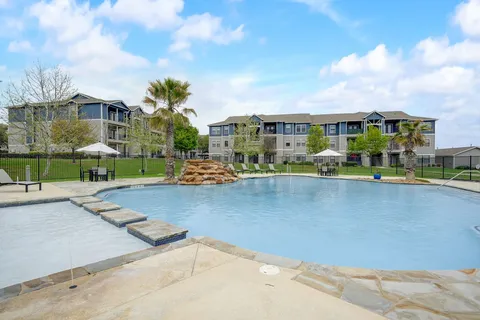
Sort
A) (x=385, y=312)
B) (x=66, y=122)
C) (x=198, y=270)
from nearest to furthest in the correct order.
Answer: (x=385, y=312) → (x=198, y=270) → (x=66, y=122)

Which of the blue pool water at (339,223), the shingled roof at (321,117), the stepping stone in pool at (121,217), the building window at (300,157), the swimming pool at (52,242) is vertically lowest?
→ the blue pool water at (339,223)

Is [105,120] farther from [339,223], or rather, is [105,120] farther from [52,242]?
[339,223]

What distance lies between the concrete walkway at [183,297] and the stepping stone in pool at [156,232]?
52.5 inches

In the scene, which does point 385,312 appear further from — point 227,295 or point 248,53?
point 248,53

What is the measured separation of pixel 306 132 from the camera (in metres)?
44.2

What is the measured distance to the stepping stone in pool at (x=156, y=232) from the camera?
189 inches

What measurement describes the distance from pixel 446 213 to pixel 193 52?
52.3 ft

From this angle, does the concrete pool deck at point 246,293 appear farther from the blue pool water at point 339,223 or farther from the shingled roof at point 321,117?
the shingled roof at point 321,117

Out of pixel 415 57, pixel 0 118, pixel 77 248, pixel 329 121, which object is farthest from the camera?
pixel 329 121

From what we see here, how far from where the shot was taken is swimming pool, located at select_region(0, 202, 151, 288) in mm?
3959

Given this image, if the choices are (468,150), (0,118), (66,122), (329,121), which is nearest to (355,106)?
(329,121)

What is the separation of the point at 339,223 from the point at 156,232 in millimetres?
5409

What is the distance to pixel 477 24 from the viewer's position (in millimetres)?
10562

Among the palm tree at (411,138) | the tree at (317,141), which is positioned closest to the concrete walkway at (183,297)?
the palm tree at (411,138)
